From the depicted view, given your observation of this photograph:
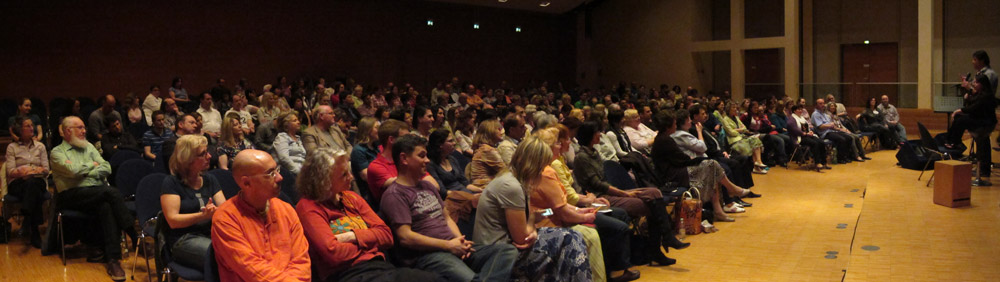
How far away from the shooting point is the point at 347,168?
3523 millimetres

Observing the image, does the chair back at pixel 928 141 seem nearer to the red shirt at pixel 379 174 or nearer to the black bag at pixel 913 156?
the black bag at pixel 913 156

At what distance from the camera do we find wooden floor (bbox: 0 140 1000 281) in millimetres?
5074

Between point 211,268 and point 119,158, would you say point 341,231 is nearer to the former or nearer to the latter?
point 211,268

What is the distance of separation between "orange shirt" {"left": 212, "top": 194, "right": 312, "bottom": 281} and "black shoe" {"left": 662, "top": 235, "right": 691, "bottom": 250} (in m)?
3.04

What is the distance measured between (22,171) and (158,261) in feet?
7.88

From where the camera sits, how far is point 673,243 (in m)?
5.81

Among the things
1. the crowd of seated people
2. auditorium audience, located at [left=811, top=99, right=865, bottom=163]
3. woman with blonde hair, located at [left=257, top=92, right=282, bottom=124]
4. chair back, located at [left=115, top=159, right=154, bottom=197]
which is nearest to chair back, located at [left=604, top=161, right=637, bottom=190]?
the crowd of seated people

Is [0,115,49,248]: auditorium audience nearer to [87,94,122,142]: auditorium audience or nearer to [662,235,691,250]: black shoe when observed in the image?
[87,94,122,142]: auditorium audience

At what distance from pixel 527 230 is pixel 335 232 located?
3.27ft

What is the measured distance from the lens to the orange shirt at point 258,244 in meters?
3.14

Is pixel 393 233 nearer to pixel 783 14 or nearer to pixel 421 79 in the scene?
pixel 421 79

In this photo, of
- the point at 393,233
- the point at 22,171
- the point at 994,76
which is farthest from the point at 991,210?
the point at 22,171

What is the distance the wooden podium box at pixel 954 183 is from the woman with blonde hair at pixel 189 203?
589 cm

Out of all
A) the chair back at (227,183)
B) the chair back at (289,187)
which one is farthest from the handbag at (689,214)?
the chair back at (227,183)
